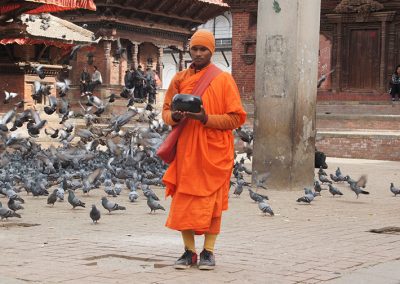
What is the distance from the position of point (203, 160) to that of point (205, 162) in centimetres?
2

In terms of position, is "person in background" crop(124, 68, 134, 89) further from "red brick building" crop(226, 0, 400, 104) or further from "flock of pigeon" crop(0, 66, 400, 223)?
"flock of pigeon" crop(0, 66, 400, 223)

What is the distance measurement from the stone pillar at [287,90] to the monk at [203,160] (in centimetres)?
699

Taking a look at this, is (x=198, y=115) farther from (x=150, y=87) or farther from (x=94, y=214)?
(x=150, y=87)

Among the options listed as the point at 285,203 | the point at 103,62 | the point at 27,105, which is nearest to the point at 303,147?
the point at 285,203

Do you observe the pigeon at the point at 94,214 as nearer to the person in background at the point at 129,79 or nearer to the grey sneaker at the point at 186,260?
the grey sneaker at the point at 186,260

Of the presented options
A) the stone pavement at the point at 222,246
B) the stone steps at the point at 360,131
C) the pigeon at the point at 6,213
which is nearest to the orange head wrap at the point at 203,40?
the stone pavement at the point at 222,246

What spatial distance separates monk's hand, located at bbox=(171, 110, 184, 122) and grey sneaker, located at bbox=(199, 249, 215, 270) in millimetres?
1099

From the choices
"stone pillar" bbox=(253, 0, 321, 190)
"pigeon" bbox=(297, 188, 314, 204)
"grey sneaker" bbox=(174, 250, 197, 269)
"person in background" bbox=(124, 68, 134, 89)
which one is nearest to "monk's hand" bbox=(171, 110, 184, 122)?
"grey sneaker" bbox=(174, 250, 197, 269)

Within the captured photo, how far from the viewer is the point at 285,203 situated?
12531 millimetres

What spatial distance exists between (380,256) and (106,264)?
2461 mm

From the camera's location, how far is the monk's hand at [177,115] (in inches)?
280

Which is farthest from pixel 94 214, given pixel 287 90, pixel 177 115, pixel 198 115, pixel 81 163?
pixel 81 163

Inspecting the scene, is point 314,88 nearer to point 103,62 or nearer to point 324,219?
point 324,219

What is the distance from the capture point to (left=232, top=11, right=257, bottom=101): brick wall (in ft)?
125
